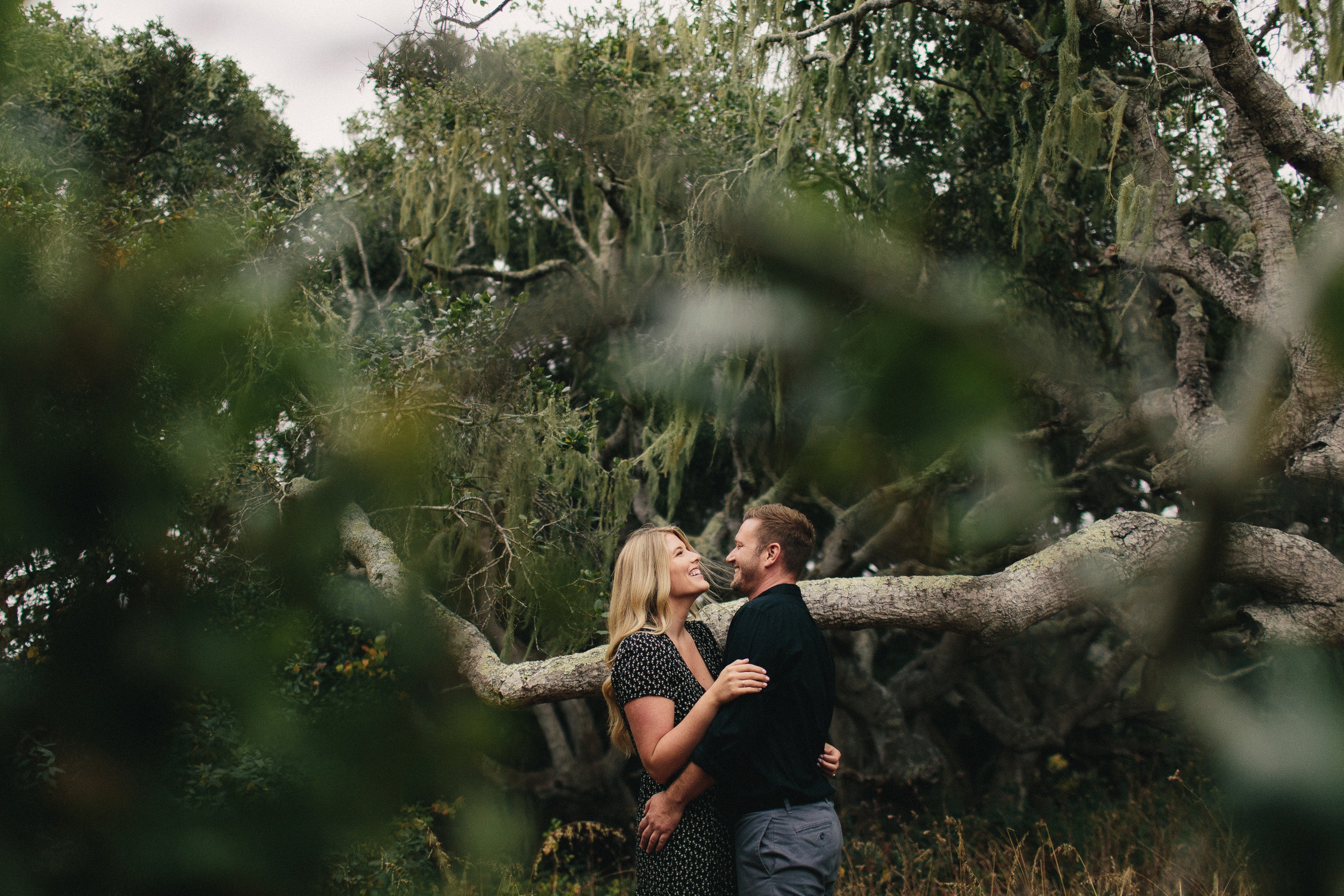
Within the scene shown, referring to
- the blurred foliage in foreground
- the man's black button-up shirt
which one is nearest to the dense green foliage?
the blurred foliage in foreground

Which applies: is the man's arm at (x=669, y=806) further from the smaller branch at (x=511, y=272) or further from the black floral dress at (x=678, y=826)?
the smaller branch at (x=511, y=272)

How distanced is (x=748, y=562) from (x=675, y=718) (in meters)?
0.45

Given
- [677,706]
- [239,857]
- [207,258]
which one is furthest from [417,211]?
[677,706]

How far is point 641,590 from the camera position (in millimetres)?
2217

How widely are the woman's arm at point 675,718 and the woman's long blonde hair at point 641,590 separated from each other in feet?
0.40

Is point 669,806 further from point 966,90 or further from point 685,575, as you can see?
point 966,90

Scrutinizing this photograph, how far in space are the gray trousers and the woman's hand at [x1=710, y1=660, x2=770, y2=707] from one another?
0.34 meters

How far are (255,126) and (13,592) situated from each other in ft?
19.2

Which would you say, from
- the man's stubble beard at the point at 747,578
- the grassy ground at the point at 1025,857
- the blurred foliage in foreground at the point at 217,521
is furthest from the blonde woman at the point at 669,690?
the grassy ground at the point at 1025,857

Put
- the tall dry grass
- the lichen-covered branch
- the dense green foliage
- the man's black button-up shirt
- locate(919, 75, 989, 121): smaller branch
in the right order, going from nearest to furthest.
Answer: the man's black button-up shirt → the dense green foliage → the lichen-covered branch → the tall dry grass → locate(919, 75, 989, 121): smaller branch

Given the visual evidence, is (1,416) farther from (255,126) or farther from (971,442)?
(255,126)

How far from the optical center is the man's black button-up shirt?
203cm

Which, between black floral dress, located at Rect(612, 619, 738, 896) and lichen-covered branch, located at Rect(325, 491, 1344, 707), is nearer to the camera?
black floral dress, located at Rect(612, 619, 738, 896)

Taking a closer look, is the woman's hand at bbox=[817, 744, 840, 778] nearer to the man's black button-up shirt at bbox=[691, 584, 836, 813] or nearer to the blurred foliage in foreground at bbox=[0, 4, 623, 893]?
the man's black button-up shirt at bbox=[691, 584, 836, 813]
